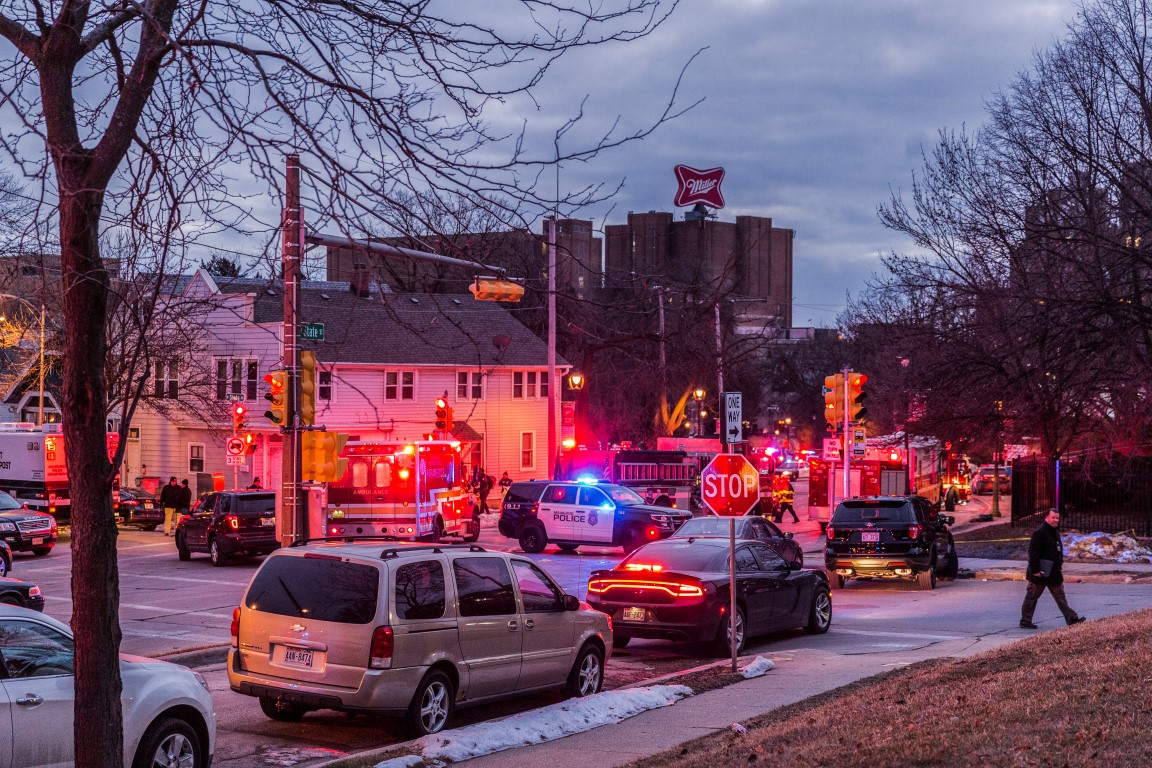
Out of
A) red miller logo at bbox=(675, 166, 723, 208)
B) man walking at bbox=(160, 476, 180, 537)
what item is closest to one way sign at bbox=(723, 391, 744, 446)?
man walking at bbox=(160, 476, 180, 537)

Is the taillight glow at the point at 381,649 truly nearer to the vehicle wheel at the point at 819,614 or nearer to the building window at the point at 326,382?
the building window at the point at 326,382

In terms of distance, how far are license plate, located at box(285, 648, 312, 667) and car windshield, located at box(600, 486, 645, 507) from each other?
→ 20733 millimetres

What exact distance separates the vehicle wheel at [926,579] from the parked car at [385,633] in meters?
13.9

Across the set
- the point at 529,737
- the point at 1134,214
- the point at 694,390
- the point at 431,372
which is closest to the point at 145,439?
the point at 431,372

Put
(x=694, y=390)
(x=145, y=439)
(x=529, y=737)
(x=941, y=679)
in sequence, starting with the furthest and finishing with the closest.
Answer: (x=694, y=390), (x=145, y=439), (x=941, y=679), (x=529, y=737)

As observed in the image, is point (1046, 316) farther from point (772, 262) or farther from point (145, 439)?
point (772, 262)

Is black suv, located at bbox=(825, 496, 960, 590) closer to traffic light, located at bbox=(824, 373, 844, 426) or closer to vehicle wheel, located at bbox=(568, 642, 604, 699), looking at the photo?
traffic light, located at bbox=(824, 373, 844, 426)

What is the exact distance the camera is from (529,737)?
1016 centimetres

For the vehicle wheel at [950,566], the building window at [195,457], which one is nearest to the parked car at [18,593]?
the vehicle wheel at [950,566]

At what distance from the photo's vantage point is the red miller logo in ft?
218

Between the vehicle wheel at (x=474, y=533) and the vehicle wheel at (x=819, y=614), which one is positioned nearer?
the vehicle wheel at (x=819, y=614)

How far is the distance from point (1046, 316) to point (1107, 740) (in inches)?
685

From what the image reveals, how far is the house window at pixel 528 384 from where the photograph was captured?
185 feet

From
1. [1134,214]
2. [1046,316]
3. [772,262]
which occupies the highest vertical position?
[772,262]
